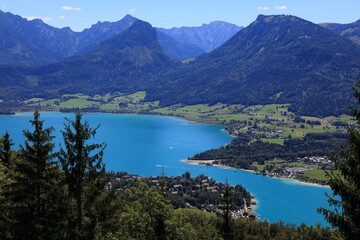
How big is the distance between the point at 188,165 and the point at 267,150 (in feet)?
102

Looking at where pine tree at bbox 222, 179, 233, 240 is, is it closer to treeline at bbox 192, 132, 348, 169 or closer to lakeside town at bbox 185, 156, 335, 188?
lakeside town at bbox 185, 156, 335, 188

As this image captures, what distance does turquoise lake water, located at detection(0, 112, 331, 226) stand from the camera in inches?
3327

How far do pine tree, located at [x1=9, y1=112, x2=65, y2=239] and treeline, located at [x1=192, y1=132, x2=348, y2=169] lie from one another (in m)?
105

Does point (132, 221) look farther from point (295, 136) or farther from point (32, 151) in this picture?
point (295, 136)

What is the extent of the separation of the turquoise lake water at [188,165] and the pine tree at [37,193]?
6388 cm

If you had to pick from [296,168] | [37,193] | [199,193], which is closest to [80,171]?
[37,193]

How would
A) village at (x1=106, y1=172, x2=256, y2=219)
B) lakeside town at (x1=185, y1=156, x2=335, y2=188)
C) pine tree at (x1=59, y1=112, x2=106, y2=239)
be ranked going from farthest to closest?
lakeside town at (x1=185, y1=156, x2=335, y2=188)
village at (x1=106, y1=172, x2=256, y2=219)
pine tree at (x1=59, y1=112, x2=106, y2=239)

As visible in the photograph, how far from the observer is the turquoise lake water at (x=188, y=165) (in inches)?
3327

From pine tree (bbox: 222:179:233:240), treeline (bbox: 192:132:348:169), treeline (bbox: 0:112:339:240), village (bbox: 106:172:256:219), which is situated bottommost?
village (bbox: 106:172:256:219)

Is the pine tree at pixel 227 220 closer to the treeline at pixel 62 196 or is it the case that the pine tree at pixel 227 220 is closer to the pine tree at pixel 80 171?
the treeline at pixel 62 196

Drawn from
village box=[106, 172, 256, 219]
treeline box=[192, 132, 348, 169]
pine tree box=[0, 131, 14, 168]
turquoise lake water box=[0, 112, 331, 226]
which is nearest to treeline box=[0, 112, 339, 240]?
pine tree box=[0, 131, 14, 168]

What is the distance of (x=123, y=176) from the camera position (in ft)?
304

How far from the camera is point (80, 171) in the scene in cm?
1652

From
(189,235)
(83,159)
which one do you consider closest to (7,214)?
(83,159)
